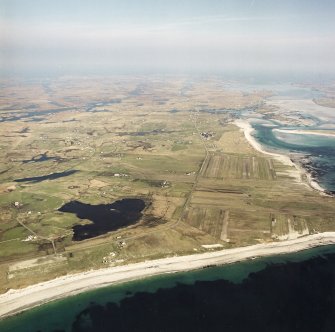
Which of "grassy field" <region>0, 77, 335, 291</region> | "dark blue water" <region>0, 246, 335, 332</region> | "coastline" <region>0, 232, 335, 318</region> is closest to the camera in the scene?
"dark blue water" <region>0, 246, 335, 332</region>

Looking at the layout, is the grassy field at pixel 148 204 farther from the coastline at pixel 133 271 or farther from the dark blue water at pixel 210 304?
the dark blue water at pixel 210 304

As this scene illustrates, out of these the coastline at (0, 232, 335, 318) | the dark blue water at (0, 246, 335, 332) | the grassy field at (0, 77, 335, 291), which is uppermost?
the dark blue water at (0, 246, 335, 332)

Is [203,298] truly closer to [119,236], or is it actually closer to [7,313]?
[119,236]

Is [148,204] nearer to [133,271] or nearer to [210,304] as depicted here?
[133,271]

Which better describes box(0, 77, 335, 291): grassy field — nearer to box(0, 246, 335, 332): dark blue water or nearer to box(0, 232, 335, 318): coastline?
box(0, 232, 335, 318): coastline

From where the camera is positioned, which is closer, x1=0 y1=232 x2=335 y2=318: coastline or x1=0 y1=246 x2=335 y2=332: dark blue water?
x1=0 y1=246 x2=335 y2=332: dark blue water

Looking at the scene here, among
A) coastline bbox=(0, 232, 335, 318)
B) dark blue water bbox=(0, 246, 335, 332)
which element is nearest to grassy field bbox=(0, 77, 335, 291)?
coastline bbox=(0, 232, 335, 318)

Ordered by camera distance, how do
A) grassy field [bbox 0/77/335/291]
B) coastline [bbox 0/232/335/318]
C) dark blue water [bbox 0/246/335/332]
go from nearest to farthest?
dark blue water [bbox 0/246/335/332], coastline [bbox 0/232/335/318], grassy field [bbox 0/77/335/291]
